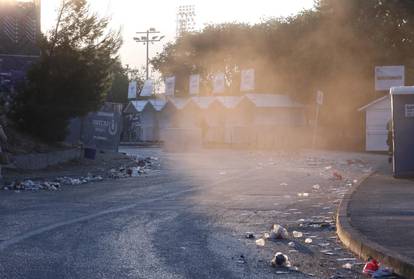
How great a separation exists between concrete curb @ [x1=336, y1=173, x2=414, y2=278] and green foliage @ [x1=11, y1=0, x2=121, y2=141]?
15.0m

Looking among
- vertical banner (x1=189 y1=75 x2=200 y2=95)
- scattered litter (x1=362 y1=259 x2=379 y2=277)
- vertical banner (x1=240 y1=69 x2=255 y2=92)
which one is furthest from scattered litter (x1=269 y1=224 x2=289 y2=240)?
vertical banner (x1=189 y1=75 x2=200 y2=95)

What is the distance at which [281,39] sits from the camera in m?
56.3

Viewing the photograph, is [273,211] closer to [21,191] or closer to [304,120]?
[21,191]

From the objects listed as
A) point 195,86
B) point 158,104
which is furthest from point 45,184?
point 158,104

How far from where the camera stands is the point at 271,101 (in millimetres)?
53312

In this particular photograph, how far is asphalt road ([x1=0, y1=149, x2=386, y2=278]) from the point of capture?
8078mm

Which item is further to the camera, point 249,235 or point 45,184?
point 45,184

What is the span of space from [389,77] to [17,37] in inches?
826

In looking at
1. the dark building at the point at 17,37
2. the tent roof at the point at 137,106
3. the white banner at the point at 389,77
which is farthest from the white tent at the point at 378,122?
the tent roof at the point at 137,106

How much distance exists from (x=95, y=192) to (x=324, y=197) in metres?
5.15

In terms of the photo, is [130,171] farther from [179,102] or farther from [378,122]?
[179,102]

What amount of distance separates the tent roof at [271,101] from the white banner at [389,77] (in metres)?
12.7

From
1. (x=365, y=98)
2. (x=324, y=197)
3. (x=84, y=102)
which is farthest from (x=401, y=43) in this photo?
(x=324, y=197)

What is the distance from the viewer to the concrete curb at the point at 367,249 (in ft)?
24.9
